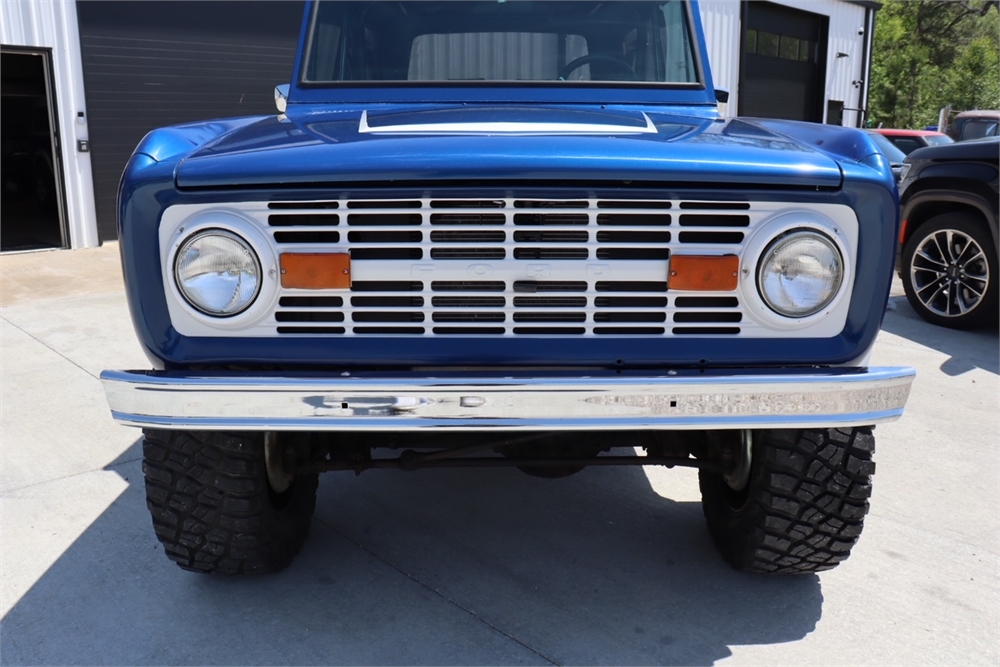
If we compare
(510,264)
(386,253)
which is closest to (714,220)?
(510,264)

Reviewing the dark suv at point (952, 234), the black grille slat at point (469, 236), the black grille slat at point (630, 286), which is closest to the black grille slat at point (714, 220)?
the black grille slat at point (630, 286)

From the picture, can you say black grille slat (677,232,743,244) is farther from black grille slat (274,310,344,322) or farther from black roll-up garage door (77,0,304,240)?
black roll-up garage door (77,0,304,240)

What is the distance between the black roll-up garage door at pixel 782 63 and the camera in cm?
1772

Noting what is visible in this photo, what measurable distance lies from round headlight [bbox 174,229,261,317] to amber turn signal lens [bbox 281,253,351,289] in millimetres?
79

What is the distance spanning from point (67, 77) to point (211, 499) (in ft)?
29.2

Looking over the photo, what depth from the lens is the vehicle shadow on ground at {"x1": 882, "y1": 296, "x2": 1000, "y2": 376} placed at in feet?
17.5

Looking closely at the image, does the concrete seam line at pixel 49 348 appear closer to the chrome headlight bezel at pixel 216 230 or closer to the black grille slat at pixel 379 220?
the chrome headlight bezel at pixel 216 230

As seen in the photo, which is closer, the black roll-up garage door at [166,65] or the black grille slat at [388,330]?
the black grille slat at [388,330]

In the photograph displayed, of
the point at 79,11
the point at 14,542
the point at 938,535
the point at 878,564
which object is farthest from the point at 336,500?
the point at 79,11

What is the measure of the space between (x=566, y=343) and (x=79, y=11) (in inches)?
379

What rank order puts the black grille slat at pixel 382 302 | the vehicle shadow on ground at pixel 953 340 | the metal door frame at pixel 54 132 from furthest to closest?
the metal door frame at pixel 54 132 < the vehicle shadow on ground at pixel 953 340 < the black grille slat at pixel 382 302

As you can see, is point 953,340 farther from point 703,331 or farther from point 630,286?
point 630,286

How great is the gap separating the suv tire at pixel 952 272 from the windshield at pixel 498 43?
3.64 meters

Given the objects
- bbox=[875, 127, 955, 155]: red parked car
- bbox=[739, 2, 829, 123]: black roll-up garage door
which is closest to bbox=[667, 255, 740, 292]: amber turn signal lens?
bbox=[875, 127, 955, 155]: red parked car
